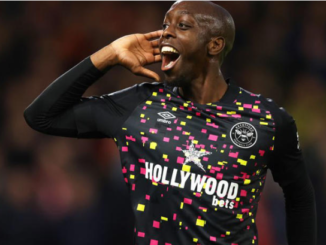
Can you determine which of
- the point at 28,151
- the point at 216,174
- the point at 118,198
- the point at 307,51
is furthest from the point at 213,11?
the point at 307,51

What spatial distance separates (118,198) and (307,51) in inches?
87.2

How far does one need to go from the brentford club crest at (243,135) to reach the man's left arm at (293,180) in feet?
0.36

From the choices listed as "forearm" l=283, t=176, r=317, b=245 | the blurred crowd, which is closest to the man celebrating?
"forearm" l=283, t=176, r=317, b=245

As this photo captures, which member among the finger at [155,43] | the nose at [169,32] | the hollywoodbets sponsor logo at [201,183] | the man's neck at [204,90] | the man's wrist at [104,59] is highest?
the nose at [169,32]

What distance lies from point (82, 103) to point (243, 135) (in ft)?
2.37

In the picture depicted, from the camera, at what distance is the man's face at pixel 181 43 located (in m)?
2.54

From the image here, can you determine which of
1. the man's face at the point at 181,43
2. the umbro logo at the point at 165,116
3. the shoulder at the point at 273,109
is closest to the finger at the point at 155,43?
the man's face at the point at 181,43

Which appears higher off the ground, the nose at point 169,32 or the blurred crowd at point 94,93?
the nose at point 169,32

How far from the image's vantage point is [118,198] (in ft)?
14.5

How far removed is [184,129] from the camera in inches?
100

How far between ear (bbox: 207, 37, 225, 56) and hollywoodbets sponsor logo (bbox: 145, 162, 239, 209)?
1.89ft

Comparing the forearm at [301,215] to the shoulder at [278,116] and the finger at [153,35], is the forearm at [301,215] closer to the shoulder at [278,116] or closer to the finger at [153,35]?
Answer: the shoulder at [278,116]

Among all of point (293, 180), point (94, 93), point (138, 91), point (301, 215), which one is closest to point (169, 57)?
point (138, 91)

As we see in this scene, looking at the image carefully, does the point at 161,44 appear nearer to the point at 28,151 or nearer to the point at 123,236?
the point at 123,236
